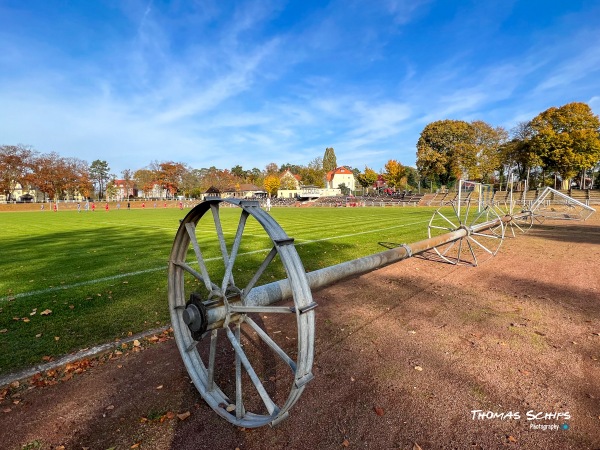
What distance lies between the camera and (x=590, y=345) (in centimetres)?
454

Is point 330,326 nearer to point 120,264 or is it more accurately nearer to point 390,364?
point 390,364

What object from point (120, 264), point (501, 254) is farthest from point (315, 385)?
point (501, 254)

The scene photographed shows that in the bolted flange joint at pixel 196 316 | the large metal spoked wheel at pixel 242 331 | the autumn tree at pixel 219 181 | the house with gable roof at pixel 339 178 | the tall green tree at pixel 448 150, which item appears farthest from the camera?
the house with gable roof at pixel 339 178

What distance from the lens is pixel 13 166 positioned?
69875 mm

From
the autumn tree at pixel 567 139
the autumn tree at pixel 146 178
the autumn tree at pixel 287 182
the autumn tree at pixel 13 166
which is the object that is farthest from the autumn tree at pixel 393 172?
the autumn tree at pixel 13 166

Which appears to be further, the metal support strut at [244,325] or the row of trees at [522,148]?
the row of trees at [522,148]

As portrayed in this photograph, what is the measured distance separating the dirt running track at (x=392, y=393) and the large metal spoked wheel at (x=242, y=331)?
0.95 feet

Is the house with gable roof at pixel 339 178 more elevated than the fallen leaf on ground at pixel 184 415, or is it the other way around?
the house with gable roof at pixel 339 178

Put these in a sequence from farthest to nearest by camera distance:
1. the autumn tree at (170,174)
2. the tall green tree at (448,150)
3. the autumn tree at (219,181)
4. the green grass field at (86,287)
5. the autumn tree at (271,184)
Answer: the autumn tree at (271,184)
the autumn tree at (219,181)
the autumn tree at (170,174)
the tall green tree at (448,150)
the green grass field at (86,287)

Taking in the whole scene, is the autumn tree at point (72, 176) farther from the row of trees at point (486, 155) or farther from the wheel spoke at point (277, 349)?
the wheel spoke at point (277, 349)

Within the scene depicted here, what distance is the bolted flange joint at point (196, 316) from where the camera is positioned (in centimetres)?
292

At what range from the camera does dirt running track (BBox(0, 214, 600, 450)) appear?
116 inches

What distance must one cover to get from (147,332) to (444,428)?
4.17m

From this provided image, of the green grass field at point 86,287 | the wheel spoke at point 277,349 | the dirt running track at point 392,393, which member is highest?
the wheel spoke at point 277,349
